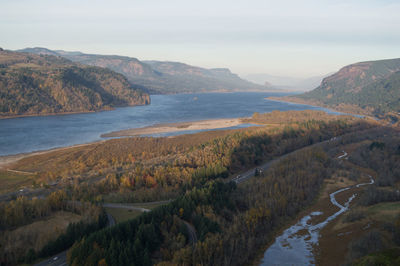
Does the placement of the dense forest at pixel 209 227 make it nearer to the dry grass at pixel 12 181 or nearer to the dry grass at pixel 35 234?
the dry grass at pixel 35 234

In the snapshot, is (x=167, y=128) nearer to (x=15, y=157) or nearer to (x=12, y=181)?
(x=15, y=157)

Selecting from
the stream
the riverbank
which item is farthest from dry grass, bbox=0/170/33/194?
the stream

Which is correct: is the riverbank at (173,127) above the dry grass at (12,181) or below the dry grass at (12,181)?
above

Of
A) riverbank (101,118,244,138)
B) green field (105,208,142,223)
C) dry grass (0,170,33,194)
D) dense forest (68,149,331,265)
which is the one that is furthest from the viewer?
riverbank (101,118,244,138)

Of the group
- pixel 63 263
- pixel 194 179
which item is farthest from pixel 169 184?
pixel 63 263

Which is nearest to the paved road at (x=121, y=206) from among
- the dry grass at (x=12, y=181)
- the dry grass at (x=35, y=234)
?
Result: the dry grass at (x=35, y=234)

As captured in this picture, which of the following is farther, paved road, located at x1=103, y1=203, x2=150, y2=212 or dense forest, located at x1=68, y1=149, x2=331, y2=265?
paved road, located at x1=103, y1=203, x2=150, y2=212

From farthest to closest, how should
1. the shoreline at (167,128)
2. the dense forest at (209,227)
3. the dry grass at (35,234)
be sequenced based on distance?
the shoreline at (167,128) < the dry grass at (35,234) < the dense forest at (209,227)

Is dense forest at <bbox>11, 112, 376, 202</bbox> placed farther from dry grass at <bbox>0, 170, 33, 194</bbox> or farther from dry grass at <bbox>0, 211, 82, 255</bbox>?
dry grass at <bbox>0, 211, 82, 255</bbox>

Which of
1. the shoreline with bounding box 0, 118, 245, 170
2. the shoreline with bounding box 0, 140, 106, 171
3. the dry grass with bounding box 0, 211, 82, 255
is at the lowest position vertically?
the dry grass with bounding box 0, 211, 82, 255
